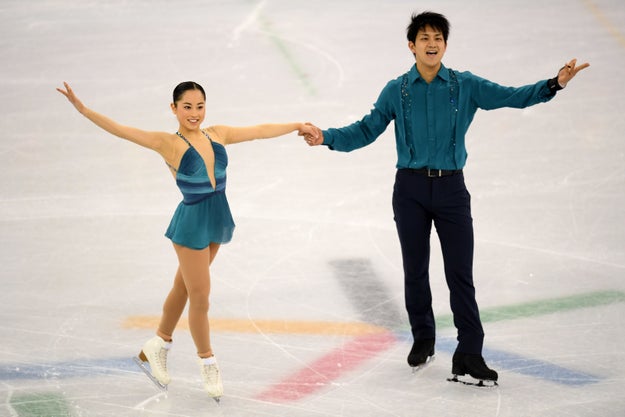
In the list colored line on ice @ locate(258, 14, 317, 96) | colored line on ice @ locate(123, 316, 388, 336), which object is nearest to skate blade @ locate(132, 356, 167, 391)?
colored line on ice @ locate(123, 316, 388, 336)

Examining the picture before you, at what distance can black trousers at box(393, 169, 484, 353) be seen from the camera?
5.66 metres

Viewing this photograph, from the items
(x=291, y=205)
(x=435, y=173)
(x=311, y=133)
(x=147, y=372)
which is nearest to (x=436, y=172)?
(x=435, y=173)

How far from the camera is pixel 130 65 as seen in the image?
412 inches

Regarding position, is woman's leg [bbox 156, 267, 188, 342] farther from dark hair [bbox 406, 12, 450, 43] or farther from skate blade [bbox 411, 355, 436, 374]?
dark hair [bbox 406, 12, 450, 43]

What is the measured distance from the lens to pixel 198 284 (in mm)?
5422

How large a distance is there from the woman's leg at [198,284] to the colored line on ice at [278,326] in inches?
31.5

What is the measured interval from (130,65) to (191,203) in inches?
210

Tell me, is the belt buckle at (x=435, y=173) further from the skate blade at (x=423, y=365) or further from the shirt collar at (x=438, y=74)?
the skate blade at (x=423, y=365)

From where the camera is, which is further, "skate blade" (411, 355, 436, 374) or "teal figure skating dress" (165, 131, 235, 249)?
"skate blade" (411, 355, 436, 374)

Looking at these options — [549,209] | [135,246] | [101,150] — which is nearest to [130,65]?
[101,150]

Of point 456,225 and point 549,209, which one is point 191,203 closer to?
point 456,225

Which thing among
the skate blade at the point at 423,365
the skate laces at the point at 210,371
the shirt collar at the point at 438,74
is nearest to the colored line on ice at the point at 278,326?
the skate blade at the point at 423,365

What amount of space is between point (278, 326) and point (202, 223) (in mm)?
1179

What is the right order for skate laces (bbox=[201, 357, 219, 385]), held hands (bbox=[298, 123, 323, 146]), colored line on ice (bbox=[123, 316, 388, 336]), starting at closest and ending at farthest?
skate laces (bbox=[201, 357, 219, 385]) → held hands (bbox=[298, 123, 323, 146]) → colored line on ice (bbox=[123, 316, 388, 336])
